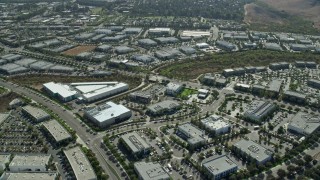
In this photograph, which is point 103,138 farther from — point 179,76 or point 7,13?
point 7,13

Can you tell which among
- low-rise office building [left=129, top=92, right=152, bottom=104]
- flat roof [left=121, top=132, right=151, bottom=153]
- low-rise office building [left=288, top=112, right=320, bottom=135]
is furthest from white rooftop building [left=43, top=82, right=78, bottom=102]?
low-rise office building [left=288, top=112, right=320, bottom=135]

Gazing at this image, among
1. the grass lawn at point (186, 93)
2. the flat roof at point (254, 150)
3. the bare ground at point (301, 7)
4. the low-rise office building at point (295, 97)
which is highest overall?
the bare ground at point (301, 7)

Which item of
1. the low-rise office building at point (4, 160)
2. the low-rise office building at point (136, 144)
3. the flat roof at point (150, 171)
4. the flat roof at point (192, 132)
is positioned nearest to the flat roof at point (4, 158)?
the low-rise office building at point (4, 160)

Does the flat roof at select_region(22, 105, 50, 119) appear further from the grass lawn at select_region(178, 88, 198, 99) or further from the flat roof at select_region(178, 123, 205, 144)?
the grass lawn at select_region(178, 88, 198, 99)

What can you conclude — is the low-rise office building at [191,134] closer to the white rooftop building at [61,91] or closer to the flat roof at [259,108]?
the flat roof at [259,108]

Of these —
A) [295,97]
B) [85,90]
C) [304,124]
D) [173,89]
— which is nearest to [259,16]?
[295,97]
